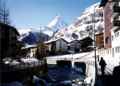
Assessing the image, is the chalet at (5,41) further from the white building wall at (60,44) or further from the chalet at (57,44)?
the white building wall at (60,44)

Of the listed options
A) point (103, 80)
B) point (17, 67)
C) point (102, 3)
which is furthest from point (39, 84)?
point (102, 3)

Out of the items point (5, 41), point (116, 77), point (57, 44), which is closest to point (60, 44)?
point (57, 44)

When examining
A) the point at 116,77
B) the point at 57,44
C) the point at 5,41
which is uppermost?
the point at 57,44

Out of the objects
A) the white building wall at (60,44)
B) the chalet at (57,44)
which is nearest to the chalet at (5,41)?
the chalet at (57,44)

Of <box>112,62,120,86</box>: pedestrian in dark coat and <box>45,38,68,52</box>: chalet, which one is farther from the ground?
<box>45,38,68,52</box>: chalet

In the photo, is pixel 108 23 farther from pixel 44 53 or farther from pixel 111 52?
pixel 44 53

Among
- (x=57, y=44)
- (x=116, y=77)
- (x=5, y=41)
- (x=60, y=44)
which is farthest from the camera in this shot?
(x=60, y=44)

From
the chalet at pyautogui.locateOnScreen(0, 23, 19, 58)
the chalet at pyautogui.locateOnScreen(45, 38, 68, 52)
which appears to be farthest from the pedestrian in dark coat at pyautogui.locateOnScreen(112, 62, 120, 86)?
the chalet at pyautogui.locateOnScreen(45, 38, 68, 52)

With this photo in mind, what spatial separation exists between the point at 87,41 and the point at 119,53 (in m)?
54.3

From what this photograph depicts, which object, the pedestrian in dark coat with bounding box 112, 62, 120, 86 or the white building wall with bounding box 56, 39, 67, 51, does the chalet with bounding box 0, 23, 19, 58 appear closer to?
the pedestrian in dark coat with bounding box 112, 62, 120, 86

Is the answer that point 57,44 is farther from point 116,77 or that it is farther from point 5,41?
point 116,77

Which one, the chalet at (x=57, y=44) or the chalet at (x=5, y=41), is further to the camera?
the chalet at (x=57, y=44)

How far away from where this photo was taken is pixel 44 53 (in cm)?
7875

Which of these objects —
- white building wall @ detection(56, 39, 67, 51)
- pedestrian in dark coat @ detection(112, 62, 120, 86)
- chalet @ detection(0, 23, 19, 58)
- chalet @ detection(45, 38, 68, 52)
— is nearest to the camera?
pedestrian in dark coat @ detection(112, 62, 120, 86)
